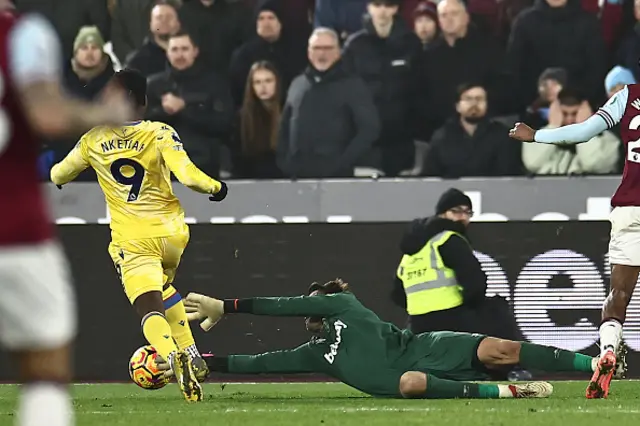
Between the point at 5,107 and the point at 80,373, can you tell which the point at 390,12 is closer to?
the point at 80,373

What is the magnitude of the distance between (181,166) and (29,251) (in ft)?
14.1

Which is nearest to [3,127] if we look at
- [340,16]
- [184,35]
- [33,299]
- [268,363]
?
[33,299]

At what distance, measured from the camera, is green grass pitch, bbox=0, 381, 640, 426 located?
6566 mm

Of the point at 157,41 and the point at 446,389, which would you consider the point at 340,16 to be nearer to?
the point at 157,41

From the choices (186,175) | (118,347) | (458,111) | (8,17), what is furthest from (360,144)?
(8,17)

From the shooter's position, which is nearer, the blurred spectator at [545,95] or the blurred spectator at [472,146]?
the blurred spectator at [472,146]

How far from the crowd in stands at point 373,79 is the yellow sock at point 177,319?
317 cm

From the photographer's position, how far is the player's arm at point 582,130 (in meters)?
7.83

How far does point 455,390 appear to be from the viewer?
306 inches

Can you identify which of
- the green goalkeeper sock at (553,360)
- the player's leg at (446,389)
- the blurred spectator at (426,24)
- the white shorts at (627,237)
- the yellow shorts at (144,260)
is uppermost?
the blurred spectator at (426,24)

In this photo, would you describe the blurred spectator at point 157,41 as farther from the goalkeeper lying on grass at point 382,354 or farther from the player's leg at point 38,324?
the player's leg at point 38,324

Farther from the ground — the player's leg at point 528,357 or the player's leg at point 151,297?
the player's leg at point 151,297

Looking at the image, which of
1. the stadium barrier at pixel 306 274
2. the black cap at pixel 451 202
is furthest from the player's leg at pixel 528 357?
the stadium barrier at pixel 306 274

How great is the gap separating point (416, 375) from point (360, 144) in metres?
4.01
